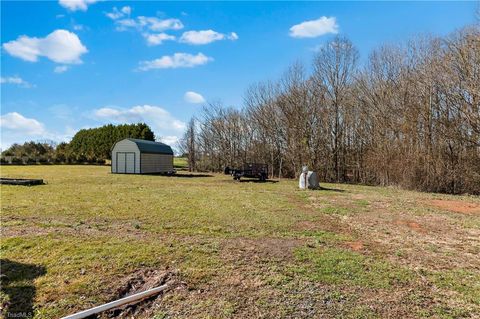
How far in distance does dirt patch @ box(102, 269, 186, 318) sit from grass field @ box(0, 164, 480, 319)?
0.06 ft

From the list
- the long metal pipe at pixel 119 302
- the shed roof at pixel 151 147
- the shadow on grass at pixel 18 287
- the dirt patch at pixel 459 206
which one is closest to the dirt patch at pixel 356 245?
the long metal pipe at pixel 119 302

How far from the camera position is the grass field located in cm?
290

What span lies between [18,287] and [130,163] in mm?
22233

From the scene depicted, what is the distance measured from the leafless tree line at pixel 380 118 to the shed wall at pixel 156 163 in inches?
→ 252

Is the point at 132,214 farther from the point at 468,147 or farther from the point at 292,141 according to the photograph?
the point at 292,141

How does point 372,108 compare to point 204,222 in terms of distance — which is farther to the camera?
point 372,108

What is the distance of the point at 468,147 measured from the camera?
43.6ft

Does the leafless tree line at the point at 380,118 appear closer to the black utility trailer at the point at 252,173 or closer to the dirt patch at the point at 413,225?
the black utility trailer at the point at 252,173

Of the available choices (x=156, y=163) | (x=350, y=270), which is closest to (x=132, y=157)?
(x=156, y=163)

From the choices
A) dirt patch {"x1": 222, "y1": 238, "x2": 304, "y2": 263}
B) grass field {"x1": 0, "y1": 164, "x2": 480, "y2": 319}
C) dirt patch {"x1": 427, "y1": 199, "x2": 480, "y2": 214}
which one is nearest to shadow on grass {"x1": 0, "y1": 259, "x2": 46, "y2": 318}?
grass field {"x1": 0, "y1": 164, "x2": 480, "y2": 319}

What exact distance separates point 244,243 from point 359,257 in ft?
5.29

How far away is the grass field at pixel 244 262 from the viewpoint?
2.90 metres

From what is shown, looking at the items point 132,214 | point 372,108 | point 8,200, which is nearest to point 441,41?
point 372,108

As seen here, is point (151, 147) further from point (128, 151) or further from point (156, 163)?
point (128, 151)
